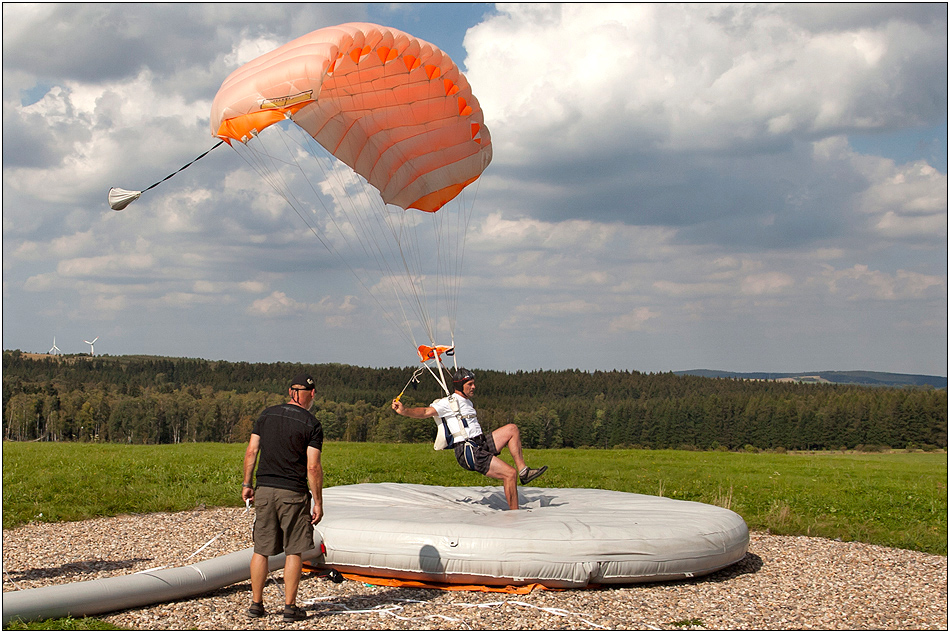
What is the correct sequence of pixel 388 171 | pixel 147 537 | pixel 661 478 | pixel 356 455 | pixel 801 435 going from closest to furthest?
pixel 147 537 → pixel 388 171 → pixel 661 478 → pixel 356 455 → pixel 801 435

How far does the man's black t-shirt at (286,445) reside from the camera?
4883mm

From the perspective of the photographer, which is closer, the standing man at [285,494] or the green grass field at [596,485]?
the standing man at [285,494]

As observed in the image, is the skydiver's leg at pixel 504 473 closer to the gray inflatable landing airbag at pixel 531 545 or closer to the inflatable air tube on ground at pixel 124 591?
the gray inflatable landing airbag at pixel 531 545

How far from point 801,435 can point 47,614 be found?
141 ft

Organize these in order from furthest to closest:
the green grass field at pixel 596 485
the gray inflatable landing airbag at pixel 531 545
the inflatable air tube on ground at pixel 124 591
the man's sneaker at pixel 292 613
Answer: the green grass field at pixel 596 485, the gray inflatable landing airbag at pixel 531 545, the man's sneaker at pixel 292 613, the inflatable air tube on ground at pixel 124 591

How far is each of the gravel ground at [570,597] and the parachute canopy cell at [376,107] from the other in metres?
4.11

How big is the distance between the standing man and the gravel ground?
333 millimetres

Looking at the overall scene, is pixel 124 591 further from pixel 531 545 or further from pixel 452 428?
pixel 452 428

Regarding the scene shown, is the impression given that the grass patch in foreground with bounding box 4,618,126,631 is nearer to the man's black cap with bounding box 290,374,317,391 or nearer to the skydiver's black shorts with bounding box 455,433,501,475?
the man's black cap with bounding box 290,374,317,391

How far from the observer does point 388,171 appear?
877 cm

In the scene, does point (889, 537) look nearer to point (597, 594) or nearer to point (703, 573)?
point (703, 573)

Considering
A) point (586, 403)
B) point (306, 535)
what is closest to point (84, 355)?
point (586, 403)

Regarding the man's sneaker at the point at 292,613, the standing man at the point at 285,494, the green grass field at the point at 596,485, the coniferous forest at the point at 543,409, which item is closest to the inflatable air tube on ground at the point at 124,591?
the standing man at the point at 285,494

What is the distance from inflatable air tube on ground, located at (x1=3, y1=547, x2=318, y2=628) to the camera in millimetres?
4449
